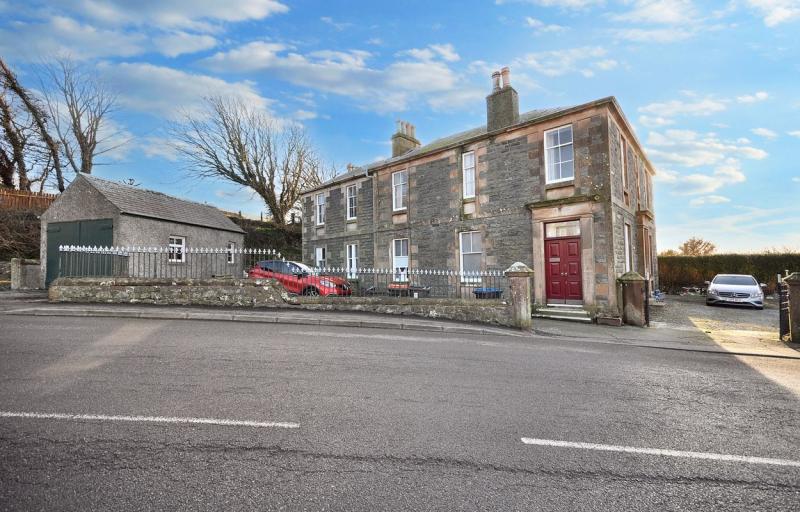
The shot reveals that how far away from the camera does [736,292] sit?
54.3 feet

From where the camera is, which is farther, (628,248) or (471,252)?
(471,252)

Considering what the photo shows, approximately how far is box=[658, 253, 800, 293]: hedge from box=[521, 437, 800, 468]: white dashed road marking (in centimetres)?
2574

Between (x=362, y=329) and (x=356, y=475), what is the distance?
6599 millimetres

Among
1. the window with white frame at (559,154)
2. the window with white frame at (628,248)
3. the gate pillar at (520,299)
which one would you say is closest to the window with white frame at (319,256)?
the window with white frame at (559,154)

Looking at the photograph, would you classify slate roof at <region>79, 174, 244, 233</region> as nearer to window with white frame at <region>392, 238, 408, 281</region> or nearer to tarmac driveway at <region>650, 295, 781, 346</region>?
window with white frame at <region>392, 238, 408, 281</region>

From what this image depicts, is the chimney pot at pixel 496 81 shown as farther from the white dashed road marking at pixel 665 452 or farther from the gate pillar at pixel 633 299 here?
the white dashed road marking at pixel 665 452

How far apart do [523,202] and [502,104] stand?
13.8 feet

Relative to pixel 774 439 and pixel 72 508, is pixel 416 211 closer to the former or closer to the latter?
pixel 774 439

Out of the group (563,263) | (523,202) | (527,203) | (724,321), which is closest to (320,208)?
(523,202)

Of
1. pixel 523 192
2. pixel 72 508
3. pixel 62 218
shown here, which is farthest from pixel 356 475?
pixel 62 218

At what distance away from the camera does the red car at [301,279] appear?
44.0ft

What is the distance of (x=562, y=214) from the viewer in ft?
43.5

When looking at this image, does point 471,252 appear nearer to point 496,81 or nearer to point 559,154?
point 559,154

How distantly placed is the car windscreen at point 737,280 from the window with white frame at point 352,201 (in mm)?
17860
